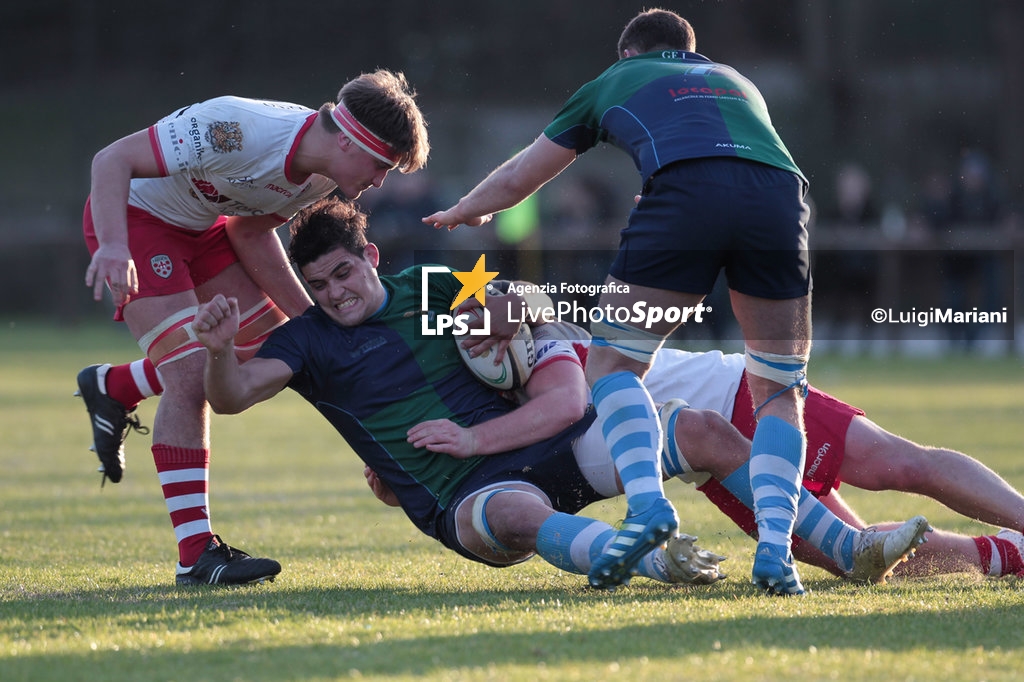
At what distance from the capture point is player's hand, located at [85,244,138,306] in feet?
12.7

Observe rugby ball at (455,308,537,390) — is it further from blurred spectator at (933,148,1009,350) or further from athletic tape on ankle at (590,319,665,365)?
blurred spectator at (933,148,1009,350)

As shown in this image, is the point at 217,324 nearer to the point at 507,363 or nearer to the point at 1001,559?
the point at 507,363

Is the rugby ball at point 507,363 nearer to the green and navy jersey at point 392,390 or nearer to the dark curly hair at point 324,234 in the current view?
the green and navy jersey at point 392,390

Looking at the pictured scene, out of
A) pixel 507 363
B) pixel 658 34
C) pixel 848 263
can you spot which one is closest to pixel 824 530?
pixel 507 363

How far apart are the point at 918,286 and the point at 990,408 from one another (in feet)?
31.9

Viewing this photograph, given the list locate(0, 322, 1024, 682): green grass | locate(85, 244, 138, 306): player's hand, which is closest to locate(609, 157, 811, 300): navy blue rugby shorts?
locate(0, 322, 1024, 682): green grass

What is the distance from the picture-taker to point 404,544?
540 cm

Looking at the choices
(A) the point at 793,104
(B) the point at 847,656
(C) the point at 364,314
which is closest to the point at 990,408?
(C) the point at 364,314

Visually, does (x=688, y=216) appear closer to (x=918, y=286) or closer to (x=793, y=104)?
(x=918, y=286)

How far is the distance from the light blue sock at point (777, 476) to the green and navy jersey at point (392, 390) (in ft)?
3.12

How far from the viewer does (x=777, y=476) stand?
12.4 feet

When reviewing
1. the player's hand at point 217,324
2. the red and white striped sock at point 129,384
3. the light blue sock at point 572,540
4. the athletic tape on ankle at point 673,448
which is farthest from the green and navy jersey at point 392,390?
the red and white striped sock at point 129,384

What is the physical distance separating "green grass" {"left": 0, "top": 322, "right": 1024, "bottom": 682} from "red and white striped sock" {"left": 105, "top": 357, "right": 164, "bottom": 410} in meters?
0.62

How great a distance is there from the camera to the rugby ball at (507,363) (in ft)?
14.4
